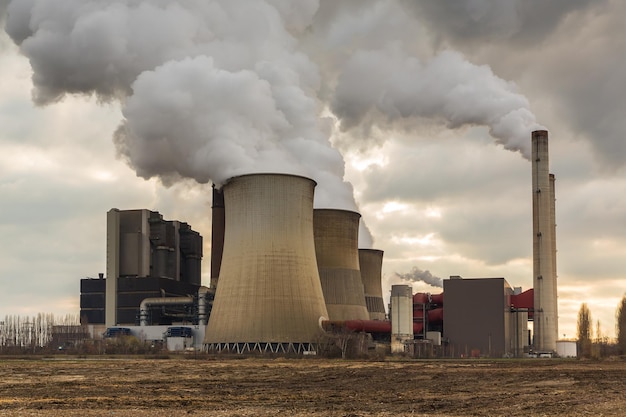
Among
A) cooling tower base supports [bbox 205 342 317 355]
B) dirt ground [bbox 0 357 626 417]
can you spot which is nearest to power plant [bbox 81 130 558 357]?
cooling tower base supports [bbox 205 342 317 355]

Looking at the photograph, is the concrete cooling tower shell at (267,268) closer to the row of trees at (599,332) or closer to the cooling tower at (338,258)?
the cooling tower at (338,258)

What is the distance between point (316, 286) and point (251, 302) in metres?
4.51

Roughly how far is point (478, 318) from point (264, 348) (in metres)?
19.8

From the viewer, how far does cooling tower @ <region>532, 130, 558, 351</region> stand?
211 ft

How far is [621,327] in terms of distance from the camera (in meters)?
70.9

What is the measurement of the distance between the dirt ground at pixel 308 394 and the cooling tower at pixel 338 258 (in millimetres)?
29251

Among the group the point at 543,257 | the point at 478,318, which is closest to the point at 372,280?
the point at 478,318

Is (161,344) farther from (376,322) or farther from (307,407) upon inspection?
(307,407)

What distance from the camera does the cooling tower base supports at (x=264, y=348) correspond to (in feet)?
173

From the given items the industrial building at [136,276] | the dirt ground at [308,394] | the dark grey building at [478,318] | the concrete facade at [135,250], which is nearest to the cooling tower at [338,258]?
the dark grey building at [478,318]

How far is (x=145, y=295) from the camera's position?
74500mm

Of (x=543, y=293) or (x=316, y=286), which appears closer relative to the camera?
(x=316, y=286)

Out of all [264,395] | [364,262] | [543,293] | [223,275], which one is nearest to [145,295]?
[364,262]

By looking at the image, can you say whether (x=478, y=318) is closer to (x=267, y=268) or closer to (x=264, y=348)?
(x=264, y=348)
